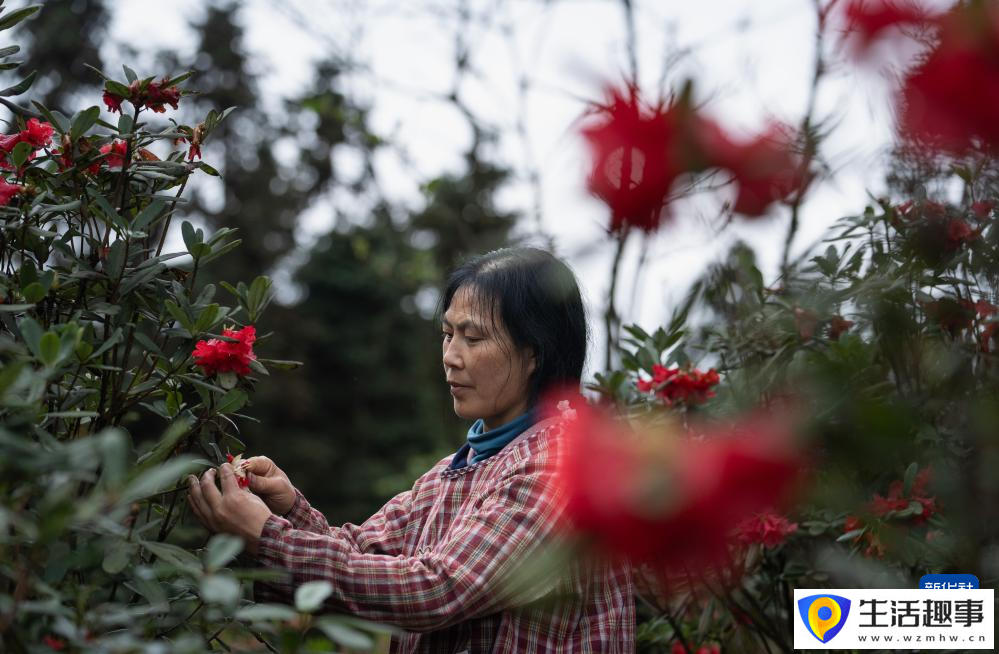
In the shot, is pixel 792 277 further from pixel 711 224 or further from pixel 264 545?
pixel 264 545

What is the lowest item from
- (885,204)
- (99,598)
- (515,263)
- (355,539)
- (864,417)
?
(99,598)

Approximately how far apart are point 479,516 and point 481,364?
26 centimetres

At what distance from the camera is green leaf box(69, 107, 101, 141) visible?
1405mm

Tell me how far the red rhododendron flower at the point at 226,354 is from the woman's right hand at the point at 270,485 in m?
0.21

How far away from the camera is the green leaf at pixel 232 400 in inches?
55.2

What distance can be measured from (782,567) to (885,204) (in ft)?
3.66

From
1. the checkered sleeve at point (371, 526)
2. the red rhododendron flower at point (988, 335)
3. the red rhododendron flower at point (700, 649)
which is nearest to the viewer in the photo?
the red rhododendron flower at point (988, 335)

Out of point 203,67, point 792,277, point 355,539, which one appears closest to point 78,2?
point 203,67

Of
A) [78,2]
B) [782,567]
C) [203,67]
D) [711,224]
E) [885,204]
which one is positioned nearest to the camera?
[711,224]

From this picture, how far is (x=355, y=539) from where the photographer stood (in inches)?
71.1

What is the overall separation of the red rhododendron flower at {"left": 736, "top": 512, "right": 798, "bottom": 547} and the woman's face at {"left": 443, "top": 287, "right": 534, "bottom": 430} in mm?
448

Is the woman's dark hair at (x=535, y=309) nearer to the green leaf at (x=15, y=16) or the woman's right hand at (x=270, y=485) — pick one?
the woman's right hand at (x=270, y=485)

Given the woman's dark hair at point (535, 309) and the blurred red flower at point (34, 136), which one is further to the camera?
the woman's dark hair at point (535, 309)

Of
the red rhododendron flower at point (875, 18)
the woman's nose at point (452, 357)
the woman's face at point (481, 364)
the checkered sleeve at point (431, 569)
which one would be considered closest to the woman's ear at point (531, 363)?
the woman's face at point (481, 364)
